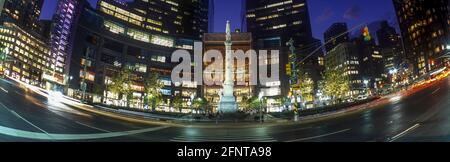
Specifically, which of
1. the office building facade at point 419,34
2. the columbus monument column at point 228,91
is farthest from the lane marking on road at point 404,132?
the office building facade at point 419,34

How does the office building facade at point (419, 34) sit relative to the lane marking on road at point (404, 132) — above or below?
above

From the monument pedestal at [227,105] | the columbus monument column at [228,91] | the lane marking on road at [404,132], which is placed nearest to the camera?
the lane marking on road at [404,132]

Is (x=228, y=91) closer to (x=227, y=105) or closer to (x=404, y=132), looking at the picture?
(x=227, y=105)

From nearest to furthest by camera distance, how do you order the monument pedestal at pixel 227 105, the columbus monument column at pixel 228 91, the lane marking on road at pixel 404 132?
the lane marking on road at pixel 404 132, the monument pedestal at pixel 227 105, the columbus monument column at pixel 228 91

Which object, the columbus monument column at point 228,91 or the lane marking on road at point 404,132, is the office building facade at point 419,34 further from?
the lane marking on road at point 404,132

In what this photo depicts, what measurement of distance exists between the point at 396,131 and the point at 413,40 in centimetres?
8781

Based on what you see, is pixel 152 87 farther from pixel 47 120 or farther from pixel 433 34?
pixel 433 34

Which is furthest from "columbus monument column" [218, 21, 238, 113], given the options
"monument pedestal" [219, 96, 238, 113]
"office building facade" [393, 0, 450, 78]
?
"office building facade" [393, 0, 450, 78]

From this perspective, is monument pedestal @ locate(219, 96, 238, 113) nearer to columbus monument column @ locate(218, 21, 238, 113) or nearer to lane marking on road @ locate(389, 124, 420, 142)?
columbus monument column @ locate(218, 21, 238, 113)

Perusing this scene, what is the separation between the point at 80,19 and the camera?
159ft

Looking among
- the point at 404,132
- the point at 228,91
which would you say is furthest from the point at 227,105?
the point at 404,132

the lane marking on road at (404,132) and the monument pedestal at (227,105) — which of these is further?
the monument pedestal at (227,105)

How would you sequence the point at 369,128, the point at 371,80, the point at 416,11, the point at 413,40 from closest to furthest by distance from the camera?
the point at 369,128, the point at 416,11, the point at 413,40, the point at 371,80
